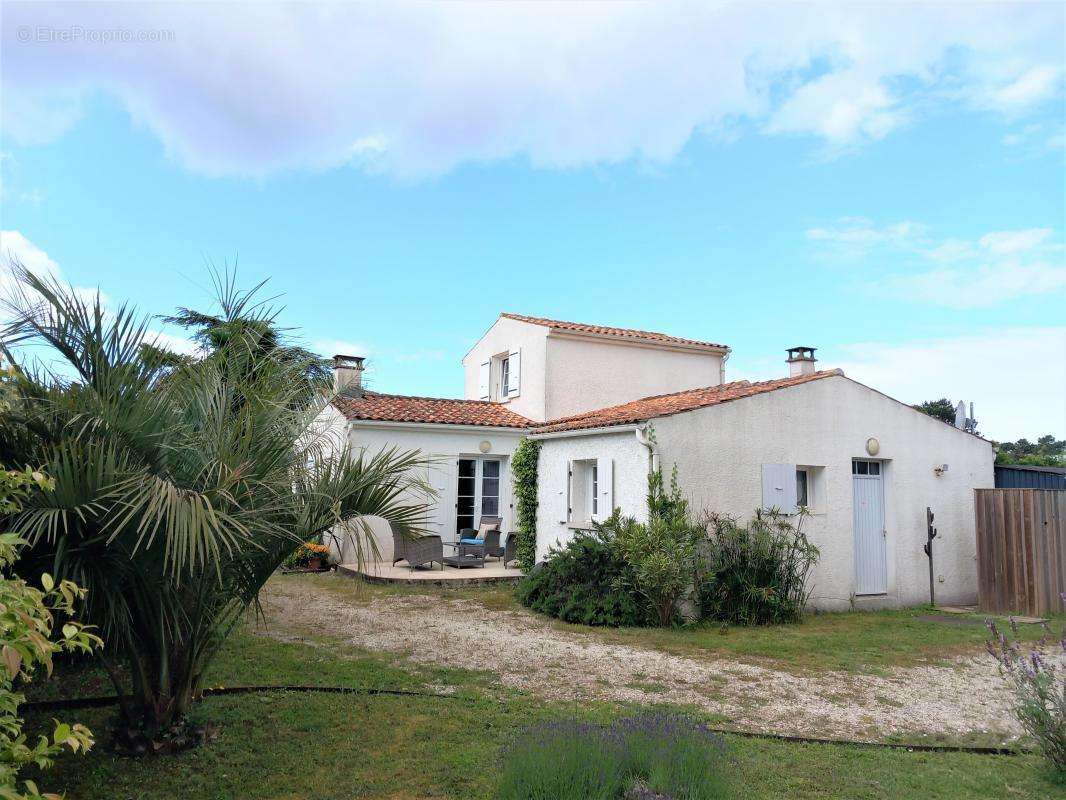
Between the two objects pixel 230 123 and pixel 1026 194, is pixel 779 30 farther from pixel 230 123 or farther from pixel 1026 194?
pixel 230 123

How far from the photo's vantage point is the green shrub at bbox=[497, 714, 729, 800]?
4.01 m

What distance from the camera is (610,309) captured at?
76.6 feet

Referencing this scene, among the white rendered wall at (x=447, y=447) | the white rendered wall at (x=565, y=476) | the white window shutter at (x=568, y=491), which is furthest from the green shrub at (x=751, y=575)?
the white rendered wall at (x=447, y=447)

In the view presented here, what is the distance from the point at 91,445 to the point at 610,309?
19829 mm

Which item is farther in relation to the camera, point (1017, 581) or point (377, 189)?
point (377, 189)

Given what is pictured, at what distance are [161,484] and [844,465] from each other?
Answer: 11.9 meters

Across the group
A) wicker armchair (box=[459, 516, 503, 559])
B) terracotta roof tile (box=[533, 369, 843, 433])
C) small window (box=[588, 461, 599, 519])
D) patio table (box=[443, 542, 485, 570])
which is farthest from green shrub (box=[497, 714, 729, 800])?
wicker armchair (box=[459, 516, 503, 559])

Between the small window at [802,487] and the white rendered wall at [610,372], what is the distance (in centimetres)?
764

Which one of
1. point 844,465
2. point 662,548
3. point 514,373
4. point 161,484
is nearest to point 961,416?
point 844,465

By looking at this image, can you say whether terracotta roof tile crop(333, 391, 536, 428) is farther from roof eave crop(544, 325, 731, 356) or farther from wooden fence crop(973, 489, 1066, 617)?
wooden fence crop(973, 489, 1066, 617)

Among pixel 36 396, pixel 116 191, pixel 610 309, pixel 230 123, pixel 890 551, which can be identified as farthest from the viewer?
pixel 610 309

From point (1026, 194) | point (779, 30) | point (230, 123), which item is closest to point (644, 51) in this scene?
point (779, 30)

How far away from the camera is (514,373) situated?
68.8ft

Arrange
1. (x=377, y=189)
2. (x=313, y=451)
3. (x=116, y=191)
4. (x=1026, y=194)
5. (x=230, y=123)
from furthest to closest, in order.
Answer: (x=377, y=189), (x=1026, y=194), (x=116, y=191), (x=230, y=123), (x=313, y=451)
